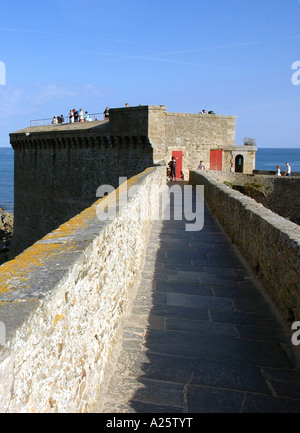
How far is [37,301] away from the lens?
6.48 feet

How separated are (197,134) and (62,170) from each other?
8.11 meters

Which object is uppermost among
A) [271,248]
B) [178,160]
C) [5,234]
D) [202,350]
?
[178,160]

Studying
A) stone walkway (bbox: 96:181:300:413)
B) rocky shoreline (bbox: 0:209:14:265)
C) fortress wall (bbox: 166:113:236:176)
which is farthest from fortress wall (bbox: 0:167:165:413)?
rocky shoreline (bbox: 0:209:14:265)

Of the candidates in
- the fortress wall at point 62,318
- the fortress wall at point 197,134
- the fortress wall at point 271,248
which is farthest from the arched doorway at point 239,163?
the fortress wall at point 62,318

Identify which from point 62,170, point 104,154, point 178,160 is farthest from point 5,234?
point 178,160

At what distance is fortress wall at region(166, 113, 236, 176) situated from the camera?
21.7 meters

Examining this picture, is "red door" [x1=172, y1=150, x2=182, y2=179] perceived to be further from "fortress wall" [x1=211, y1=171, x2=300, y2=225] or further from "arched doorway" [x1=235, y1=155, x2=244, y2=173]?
"arched doorway" [x1=235, y1=155, x2=244, y2=173]

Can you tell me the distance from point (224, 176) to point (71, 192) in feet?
28.4

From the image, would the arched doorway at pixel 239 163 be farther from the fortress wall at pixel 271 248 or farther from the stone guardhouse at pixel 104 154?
the fortress wall at pixel 271 248

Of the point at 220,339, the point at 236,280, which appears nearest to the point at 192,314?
the point at 220,339

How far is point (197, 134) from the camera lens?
74.7ft

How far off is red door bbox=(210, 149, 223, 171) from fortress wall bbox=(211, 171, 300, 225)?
1.41m

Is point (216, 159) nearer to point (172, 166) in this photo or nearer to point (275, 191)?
point (275, 191)

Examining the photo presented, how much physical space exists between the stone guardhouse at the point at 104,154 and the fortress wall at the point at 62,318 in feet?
52.0
